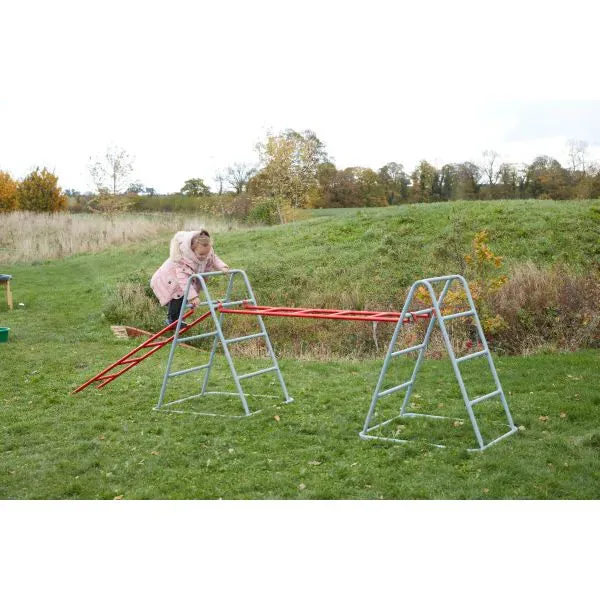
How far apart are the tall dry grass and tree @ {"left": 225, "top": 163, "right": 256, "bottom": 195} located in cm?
365

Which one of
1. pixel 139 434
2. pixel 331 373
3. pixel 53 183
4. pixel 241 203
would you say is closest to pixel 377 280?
pixel 331 373

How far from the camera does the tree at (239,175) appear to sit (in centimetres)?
2450

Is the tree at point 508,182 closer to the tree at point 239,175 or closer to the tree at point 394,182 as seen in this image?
the tree at point 394,182

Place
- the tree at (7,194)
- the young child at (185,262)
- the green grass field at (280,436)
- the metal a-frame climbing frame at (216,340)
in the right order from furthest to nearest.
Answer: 1. the tree at (7,194)
2. the young child at (185,262)
3. the metal a-frame climbing frame at (216,340)
4. the green grass field at (280,436)

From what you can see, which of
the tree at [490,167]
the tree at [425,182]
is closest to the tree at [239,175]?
the tree at [425,182]

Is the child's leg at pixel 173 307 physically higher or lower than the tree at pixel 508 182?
lower

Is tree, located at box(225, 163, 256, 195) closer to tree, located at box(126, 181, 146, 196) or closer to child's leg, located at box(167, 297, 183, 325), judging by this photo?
tree, located at box(126, 181, 146, 196)

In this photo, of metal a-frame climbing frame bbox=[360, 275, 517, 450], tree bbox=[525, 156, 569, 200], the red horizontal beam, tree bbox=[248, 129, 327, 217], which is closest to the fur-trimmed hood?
the red horizontal beam

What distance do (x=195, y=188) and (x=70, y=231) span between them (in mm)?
5511

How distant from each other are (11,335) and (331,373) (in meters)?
4.83

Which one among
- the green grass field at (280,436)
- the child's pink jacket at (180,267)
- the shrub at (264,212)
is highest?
the shrub at (264,212)

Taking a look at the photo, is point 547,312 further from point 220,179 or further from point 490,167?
point 220,179

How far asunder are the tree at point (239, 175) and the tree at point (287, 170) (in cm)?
23

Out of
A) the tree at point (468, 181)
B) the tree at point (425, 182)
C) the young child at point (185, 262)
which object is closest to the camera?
the young child at point (185, 262)
